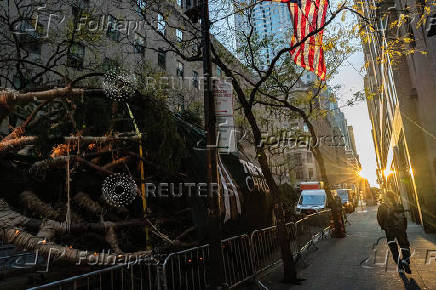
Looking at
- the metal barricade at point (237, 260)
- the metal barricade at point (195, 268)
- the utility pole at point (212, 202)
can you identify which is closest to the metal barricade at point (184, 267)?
the metal barricade at point (195, 268)

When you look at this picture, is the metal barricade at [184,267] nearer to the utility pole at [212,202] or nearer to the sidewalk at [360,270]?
the utility pole at [212,202]

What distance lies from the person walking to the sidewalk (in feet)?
1.15

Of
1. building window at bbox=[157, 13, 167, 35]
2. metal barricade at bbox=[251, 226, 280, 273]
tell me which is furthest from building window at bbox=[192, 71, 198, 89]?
metal barricade at bbox=[251, 226, 280, 273]

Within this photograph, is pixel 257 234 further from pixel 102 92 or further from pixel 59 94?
pixel 59 94

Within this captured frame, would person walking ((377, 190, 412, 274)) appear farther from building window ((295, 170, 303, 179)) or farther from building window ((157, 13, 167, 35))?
building window ((295, 170, 303, 179))

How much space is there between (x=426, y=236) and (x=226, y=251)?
435 inches

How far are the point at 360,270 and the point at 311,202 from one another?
15.0m

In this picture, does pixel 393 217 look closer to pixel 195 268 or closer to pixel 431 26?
pixel 195 268

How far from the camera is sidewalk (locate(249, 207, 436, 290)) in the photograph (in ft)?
20.2

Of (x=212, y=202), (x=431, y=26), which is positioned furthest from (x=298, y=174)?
(x=212, y=202)

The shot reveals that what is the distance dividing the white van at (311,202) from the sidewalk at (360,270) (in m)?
9.51

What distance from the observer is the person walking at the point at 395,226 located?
273 inches

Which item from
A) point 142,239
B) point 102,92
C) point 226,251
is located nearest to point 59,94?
point 102,92

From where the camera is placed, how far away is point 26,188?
5.74 metres
